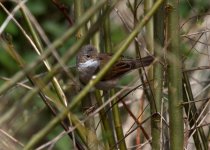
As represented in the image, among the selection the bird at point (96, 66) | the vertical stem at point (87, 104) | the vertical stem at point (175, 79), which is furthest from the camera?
the bird at point (96, 66)

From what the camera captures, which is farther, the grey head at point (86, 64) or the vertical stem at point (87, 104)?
the grey head at point (86, 64)

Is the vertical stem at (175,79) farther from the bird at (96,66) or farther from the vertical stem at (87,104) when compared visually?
the bird at (96,66)

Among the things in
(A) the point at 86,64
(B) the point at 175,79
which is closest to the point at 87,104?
(B) the point at 175,79

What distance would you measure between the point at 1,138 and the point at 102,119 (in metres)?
0.73

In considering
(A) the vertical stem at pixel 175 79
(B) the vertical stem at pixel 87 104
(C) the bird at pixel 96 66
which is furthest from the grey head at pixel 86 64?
(A) the vertical stem at pixel 175 79

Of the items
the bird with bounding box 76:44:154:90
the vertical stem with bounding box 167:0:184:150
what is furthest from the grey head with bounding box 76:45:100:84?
the vertical stem with bounding box 167:0:184:150

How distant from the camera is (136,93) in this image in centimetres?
427

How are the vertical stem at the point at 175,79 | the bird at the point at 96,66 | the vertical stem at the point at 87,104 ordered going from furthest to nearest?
the bird at the point at 96,66 < the vertical stem at the point at 87,104 < the vertical stem at the point at 175,79

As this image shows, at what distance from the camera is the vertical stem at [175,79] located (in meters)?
2.23

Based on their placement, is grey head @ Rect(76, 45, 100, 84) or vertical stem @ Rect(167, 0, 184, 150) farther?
grey head @ Rect(76, 45, 100, 84)

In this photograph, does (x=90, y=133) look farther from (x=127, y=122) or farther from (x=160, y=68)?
(x=127, y=122)

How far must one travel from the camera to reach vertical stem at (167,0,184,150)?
7.32ft

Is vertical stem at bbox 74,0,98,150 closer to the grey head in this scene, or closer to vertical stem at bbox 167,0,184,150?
vertical stem at bbox 167,0,184,150

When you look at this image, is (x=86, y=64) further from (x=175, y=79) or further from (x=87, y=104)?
(x=175, y=79)
